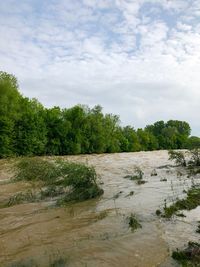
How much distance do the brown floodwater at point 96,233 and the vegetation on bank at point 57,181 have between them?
68cm

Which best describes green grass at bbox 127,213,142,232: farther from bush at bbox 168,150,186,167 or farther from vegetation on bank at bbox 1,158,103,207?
bush at bbox 168,150,186,167

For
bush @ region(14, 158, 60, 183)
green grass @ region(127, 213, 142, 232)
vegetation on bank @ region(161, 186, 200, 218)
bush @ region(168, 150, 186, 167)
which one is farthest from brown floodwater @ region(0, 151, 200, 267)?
bush @ region(168, 150, 186, 167)

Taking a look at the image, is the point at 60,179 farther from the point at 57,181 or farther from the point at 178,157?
the point at 178,157

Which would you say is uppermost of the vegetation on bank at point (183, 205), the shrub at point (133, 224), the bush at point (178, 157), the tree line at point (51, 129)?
the tree line at point (51, 129)

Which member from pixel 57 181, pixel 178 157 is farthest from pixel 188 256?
pixel 178 157

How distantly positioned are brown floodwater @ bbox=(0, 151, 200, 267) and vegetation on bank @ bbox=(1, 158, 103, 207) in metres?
0.68

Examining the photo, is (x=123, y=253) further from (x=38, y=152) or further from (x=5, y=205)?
(x=38, y=152)

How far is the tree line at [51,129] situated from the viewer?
52125mm

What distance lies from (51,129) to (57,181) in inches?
1866

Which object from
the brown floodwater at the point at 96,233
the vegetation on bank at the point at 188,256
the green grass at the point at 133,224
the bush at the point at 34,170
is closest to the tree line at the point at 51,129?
the bush at the point at 34,170

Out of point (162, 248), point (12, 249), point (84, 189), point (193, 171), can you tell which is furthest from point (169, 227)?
point (193, 171)

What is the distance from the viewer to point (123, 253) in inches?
320

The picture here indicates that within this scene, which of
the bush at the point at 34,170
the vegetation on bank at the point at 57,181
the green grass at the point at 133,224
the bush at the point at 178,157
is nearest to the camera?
the green grass at the point at 133,224

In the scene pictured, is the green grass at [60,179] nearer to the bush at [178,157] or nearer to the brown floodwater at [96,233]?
the brown floodwater at [96,233]
